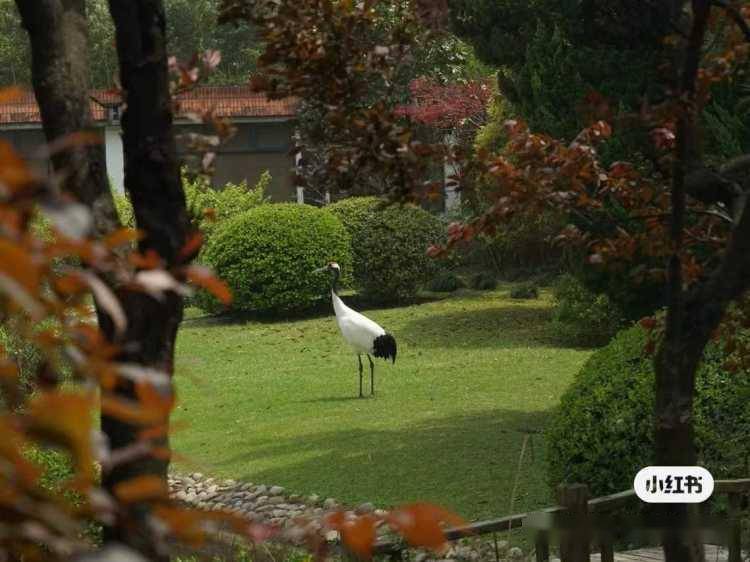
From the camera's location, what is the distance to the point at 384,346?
14.9 metres

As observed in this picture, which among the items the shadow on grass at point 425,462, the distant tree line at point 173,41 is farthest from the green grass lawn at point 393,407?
the distant tree line at point 173,41

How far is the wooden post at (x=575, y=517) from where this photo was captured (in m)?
5.21

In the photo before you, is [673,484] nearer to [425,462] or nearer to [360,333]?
→ [425,462]

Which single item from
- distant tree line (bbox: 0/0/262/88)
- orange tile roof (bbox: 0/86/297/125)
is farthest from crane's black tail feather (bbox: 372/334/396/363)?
distant tree line (bbox: 0/0/262/88)

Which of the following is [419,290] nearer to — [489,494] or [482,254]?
[482,254]

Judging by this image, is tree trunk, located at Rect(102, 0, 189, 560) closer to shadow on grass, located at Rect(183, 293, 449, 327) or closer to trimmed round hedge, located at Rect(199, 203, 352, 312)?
trimmed round hedge, located at Rect(199, 203, 352, 312)

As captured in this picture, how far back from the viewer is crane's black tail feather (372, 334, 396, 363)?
48.8 ft

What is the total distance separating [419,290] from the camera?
2316cm

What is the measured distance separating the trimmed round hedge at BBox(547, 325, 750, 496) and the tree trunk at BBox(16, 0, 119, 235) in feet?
15.5

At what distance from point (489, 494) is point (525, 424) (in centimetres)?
248

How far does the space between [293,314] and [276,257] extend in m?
1.10

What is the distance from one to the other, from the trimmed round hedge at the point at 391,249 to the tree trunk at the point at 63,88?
18.5 metres

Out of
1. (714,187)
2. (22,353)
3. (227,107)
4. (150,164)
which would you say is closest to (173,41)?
(227,107)

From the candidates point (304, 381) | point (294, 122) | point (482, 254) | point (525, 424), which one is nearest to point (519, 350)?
point (304, 381)
